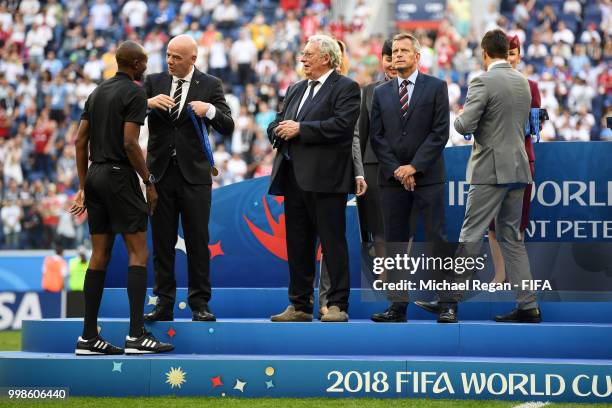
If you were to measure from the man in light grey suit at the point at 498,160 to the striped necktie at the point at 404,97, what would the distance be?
37cm

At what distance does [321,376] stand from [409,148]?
1693 millimetres

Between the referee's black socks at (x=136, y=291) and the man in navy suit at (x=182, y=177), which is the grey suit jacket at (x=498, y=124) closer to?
the man in navy suit at (x=182, y=177)

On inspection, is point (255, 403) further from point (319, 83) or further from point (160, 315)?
point (319, 83)

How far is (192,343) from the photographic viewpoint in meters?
7.16

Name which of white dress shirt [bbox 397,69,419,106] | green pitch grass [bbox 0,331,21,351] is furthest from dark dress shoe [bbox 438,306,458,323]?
green pitch grass [bbox 0,331,21,351]

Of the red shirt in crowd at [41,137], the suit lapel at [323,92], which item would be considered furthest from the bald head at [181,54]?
the red shirt in crowd at [41,137]

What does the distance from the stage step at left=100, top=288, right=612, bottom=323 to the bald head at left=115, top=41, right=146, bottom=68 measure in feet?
6.11

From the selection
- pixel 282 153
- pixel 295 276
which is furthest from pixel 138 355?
pixel 282 153

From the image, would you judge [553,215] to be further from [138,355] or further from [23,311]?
[23,311]

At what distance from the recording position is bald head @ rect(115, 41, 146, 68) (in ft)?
22.7

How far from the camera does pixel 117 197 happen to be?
685 cm

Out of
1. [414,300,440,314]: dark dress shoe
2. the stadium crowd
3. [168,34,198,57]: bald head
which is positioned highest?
the stadium crowd

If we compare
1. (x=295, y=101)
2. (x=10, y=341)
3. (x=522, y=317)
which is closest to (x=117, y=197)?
(x=295, y=101)

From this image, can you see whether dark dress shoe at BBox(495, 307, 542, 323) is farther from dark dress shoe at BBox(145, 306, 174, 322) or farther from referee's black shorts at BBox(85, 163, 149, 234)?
referee's black shorts at BBox(85, 163, 149, 234)
